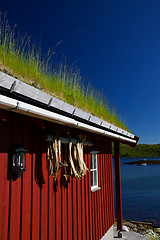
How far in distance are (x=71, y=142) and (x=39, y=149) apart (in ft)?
2.17

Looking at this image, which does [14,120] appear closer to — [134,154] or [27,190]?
[27,190]

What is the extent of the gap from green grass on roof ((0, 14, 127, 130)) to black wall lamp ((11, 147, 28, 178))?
913mm

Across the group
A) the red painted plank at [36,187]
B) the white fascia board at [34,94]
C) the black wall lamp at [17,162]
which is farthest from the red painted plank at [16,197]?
the white fascia board at [34,94]

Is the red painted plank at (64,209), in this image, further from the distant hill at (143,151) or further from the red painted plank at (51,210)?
the distant hill at (143,151)

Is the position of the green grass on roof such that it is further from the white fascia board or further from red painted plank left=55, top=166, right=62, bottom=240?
red painted plank left=55, top=166, right=62, bottom=240

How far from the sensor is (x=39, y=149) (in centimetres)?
289

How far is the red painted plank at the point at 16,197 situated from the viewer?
233 centimetres

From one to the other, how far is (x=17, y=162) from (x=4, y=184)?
0.27 meters

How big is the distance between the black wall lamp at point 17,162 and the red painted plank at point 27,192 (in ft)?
0.64

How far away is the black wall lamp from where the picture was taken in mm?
Answer: 2311

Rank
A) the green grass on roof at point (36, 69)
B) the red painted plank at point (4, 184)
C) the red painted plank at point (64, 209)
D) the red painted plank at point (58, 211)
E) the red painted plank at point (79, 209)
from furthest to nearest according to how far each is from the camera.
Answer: the red painted plank at point (79, 209)
the red painted plank at point (64, 209)
the red painted plank at point (58, 211)
the green grass on roof at point (36, 69)
the red painted plank at point (4, 184)

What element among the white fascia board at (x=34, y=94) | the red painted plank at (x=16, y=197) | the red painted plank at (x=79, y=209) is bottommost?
the red painted plank at (x=79, y=209)

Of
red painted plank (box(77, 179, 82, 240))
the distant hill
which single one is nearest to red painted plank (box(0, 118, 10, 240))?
red painted plank (box(77, 179, 82, 240))

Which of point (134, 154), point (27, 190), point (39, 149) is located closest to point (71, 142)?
point (39, 149)
